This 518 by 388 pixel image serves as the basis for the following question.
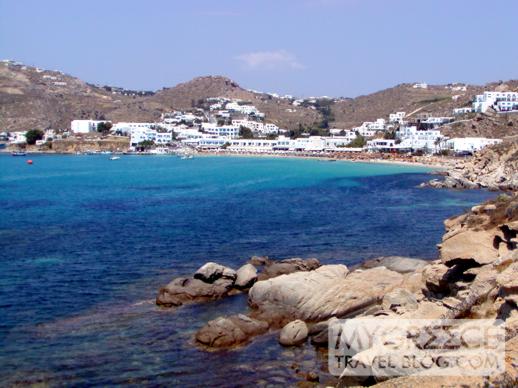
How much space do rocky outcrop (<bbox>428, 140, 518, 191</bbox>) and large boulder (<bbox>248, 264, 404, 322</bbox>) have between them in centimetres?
3871

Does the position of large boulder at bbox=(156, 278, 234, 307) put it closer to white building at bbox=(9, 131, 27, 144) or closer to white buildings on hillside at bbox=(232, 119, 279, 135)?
white building at bbox=(9, 131, 27, 144)

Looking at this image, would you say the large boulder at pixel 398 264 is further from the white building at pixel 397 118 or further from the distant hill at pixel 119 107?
the distant hill at pixel 119 107

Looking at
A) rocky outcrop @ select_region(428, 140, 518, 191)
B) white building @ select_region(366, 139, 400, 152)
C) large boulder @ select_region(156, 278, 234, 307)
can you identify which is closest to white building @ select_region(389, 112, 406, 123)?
white building @ select_region(366, 139, 400, 152)

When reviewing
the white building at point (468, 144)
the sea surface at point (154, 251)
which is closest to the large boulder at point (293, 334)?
the sea surface at point (154, 251)

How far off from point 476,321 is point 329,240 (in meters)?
18.9

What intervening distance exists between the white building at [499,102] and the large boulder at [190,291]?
9831cm

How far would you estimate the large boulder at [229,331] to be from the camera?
1605 cm

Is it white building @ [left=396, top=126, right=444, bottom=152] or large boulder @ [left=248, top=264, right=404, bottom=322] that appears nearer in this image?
large boulder @ [left=248, top=264, right=404, bottom=322]

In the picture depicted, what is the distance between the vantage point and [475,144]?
298ft

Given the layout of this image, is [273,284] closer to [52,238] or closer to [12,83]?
[52,238]

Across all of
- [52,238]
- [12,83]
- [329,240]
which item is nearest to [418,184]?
[329,240]

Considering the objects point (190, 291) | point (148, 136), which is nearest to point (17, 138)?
point (148, 136)

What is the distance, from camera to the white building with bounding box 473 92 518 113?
353 ft

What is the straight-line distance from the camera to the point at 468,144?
302 ft
